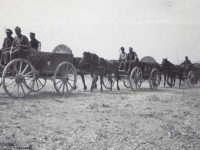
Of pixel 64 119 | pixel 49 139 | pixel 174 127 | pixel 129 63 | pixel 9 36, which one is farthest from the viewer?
pixel 129 63

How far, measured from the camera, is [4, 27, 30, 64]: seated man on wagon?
7.39 meters

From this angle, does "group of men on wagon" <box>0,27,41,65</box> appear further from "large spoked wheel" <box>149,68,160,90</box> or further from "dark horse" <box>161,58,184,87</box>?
"dark horse" <box>161,58,184,87</box>

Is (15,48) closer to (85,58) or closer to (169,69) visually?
(85,58)

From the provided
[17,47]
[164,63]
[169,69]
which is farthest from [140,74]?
[17,47]

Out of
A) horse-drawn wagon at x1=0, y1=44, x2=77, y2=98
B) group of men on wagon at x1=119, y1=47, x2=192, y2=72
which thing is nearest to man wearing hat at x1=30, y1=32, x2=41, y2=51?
horse-drawn wagon at x1=0, y1=44, x2=77, y2=98

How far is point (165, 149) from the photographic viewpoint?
340 centimetres

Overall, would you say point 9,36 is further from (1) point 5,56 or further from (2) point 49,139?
(2) point 49,139

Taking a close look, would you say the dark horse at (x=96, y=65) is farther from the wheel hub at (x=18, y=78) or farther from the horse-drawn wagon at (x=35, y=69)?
the wheel hub at (x=18, y=78)

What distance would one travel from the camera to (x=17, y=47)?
7445mm

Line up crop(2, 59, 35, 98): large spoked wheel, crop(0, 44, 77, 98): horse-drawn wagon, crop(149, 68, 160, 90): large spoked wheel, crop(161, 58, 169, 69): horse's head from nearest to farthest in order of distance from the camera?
crop(2, 59, 35, 98): large spoked wheel
crop(0, 44, 77, 98): horse-drawn wagon
crop(149, 68, 160, 90): large spoked wheel
crop(161, 58, 169, 69): horse's head

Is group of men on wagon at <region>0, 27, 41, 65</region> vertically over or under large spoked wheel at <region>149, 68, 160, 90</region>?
over

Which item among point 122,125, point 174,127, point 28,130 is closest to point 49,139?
point 28,130

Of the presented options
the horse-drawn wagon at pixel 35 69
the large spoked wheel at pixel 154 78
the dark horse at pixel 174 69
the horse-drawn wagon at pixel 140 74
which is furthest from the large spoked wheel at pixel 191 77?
the horse-drawn wagon at pixel 35 69

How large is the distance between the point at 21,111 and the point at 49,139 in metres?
2.04
